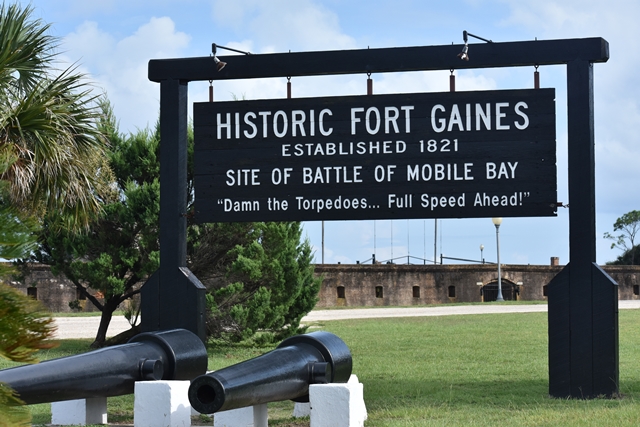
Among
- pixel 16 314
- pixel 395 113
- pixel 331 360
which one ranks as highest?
pixel 395 113

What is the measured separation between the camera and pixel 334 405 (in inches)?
274

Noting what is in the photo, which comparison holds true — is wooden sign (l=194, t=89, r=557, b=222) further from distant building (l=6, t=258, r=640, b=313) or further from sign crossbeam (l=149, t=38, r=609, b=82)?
distant building (l=6, t=258, r=640, b=313)

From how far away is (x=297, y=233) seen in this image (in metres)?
18.0

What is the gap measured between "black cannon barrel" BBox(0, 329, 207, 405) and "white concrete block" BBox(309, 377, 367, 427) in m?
1.29

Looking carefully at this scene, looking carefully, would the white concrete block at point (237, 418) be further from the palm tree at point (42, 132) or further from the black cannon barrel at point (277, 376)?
→ the palm tree at point (42, 132)

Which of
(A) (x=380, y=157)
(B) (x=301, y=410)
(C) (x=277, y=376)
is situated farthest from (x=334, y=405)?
(A) (x=380, y=157)

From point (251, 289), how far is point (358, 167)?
8600 mm

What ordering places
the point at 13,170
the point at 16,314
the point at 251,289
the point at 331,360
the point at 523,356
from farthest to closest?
the point at 251,289, the point at 523,356, the point at 13,170, the point at 331,360, the point at 16,314

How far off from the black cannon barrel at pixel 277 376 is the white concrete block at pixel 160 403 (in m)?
0.82

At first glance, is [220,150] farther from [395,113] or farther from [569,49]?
[569,49]

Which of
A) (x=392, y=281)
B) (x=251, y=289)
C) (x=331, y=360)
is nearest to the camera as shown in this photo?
(x=331, y=360)

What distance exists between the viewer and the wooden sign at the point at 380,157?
8.93 m

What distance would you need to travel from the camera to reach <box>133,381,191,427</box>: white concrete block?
7.18 metres

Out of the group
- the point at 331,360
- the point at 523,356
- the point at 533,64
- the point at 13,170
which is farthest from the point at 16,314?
the point at 523,356
